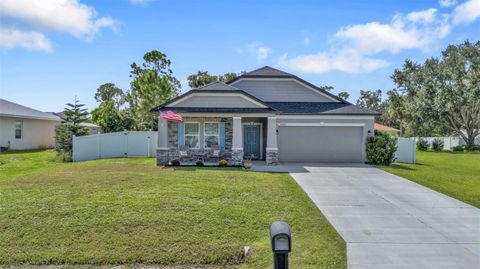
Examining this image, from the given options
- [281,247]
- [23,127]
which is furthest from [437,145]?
[281,247]

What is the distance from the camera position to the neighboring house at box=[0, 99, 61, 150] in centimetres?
2436

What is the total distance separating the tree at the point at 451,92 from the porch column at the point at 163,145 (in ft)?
108

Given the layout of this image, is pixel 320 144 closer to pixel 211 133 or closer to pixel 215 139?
pixel 215 139

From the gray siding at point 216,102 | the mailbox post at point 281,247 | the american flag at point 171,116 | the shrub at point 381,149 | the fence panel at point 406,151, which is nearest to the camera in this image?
the mailbox post at point 281,247

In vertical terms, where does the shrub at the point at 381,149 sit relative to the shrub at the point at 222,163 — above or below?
above

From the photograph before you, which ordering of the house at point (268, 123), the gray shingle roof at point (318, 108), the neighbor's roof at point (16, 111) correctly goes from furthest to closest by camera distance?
the neighbor's roof at point (16, 111) → the gray shingle roof at point (318, 108) → the house at point (268, 123)

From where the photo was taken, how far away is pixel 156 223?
7.41 metres

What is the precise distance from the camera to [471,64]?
3953cm

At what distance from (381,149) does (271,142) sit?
19.7 ft

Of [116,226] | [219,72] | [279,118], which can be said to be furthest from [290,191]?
[219,72]

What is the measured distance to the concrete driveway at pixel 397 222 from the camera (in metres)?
5.97

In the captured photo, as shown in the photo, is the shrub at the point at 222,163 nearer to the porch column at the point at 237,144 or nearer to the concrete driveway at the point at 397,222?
the porch column at the point at 237,144

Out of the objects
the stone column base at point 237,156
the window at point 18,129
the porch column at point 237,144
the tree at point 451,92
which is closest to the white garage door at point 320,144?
the porch column at point 237,144

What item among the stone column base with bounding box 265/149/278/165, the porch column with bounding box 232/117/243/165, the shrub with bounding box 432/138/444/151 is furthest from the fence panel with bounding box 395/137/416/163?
the shrub with bounding box 432/138/444/151
